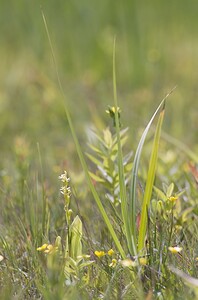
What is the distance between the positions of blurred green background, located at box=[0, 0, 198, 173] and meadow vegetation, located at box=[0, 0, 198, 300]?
1 cm

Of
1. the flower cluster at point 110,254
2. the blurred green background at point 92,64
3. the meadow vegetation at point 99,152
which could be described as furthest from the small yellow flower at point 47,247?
the blurred green background at point 92,64

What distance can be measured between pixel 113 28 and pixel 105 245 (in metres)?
3.71

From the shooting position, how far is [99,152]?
239cm

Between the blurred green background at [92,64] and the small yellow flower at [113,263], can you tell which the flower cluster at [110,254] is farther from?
the blurred green background at [92,64]

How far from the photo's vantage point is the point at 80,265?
1.82 meters

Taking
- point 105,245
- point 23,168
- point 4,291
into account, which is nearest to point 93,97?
point 23,168

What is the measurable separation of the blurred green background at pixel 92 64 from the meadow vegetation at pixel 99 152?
1 cm

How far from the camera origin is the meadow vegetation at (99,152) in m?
1.86

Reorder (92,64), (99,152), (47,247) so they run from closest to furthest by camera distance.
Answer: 1. (47,247)
2. (99,152)
3. (92,64)

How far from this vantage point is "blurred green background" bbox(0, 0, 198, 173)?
426 centimetres

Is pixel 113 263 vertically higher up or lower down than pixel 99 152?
lower down

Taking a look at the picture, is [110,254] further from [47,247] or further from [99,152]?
[99,152]

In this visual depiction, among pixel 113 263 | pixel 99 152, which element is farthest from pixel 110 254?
pixel 99 152

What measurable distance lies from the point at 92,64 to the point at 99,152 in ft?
9.98
